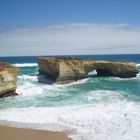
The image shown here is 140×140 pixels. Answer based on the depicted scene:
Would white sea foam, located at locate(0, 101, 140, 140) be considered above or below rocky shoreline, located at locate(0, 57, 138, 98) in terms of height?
below

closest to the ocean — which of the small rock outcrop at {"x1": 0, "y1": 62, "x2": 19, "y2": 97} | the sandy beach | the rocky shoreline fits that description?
the sandy beach

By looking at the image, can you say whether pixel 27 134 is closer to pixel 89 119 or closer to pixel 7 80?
pixel 89 119

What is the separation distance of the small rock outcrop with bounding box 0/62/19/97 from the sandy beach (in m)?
8.06

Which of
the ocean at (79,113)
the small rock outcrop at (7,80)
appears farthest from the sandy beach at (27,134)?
the small rock outcrop at (7,80)

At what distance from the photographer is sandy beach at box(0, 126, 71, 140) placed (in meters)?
11.6

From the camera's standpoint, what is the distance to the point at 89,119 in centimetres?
1444

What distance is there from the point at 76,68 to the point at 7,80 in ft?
37.3

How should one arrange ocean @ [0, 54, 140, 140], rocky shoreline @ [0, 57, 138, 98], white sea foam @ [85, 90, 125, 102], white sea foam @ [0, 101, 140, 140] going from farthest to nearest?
rocky shoreline @ [0, 57, 138, 98], white sea foam @ [85, 90, 125, 102], ocean @ [0, 54, 140, 140], white sea foam @ [0, 101, 140, 140]

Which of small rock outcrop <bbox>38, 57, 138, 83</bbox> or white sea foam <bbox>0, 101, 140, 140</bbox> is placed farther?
small rock outcrop <bbox>38, 57, 138, 83</bbox>

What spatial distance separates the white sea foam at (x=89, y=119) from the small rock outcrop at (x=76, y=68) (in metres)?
12.5

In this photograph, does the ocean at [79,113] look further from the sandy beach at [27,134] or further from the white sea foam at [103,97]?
the sandy beach at [27,134]

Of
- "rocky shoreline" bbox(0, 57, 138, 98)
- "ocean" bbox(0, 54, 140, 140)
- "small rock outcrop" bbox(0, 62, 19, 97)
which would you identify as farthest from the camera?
"rocky shoreline" bbox(0, 57, 138, 98)

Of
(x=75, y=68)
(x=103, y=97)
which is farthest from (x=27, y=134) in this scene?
(x=75, y=68)

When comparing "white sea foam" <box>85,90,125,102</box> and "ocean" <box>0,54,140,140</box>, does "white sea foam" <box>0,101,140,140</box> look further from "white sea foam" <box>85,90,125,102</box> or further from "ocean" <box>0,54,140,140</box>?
"white sea foam" <box>85,90,125,102</box>
